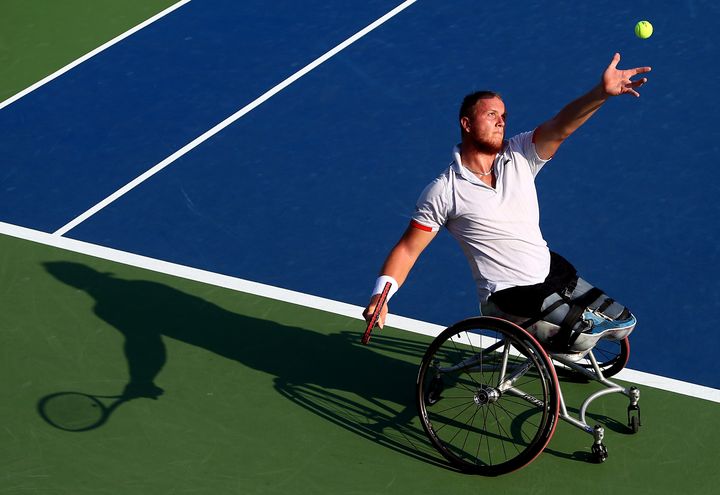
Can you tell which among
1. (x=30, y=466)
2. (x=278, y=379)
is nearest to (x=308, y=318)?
(x=278, y=379)

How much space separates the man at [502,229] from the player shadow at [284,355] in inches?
41.2

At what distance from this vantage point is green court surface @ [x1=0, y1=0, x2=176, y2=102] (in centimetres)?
1234

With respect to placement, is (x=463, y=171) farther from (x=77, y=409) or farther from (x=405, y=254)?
(x=77, y=409)

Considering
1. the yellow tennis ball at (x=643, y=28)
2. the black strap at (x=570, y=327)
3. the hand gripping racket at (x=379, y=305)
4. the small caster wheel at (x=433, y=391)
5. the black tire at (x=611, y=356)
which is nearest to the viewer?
the hand gripping racket at (x=379, y=305)

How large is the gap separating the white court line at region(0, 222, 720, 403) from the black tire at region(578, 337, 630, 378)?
200 millimetres

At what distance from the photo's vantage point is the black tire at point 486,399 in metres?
6.59

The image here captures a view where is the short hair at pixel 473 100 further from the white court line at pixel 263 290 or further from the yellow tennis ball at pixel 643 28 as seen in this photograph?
the yellow tennis ball at pixel 643 28

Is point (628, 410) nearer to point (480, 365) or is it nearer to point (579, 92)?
point (480, 365)

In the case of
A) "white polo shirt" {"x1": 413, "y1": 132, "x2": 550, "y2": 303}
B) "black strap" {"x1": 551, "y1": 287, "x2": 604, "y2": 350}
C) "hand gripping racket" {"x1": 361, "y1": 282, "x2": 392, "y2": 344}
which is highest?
"white polo shirt" {"x1": 413, "y1": 132, "x2": 550, "y2": 303}

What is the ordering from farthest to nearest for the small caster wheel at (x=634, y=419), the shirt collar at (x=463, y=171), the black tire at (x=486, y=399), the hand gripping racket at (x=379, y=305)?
1. the small caster wheel at (x=634, y=419)
2. the shirt collar at (x=463, y=171)
3. the hand gripping racket at (x=379, y=305)
4. the black tire at (x=486, y=399)

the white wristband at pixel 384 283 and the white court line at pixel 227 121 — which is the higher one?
the white wristband at pixel 384 283

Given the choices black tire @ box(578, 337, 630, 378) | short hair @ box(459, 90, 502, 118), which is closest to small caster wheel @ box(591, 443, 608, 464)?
black tire @ box(578, 337, 630, 378)

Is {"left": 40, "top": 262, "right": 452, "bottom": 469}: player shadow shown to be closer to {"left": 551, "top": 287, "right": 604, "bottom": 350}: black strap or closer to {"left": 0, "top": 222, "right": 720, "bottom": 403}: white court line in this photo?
{"left": 0, "top": 222, "right": 720, "bottom": 403}: white court line

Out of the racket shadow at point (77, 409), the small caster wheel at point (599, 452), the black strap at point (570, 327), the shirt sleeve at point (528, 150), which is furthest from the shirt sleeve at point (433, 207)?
the racket shadow at point (77, 409)
